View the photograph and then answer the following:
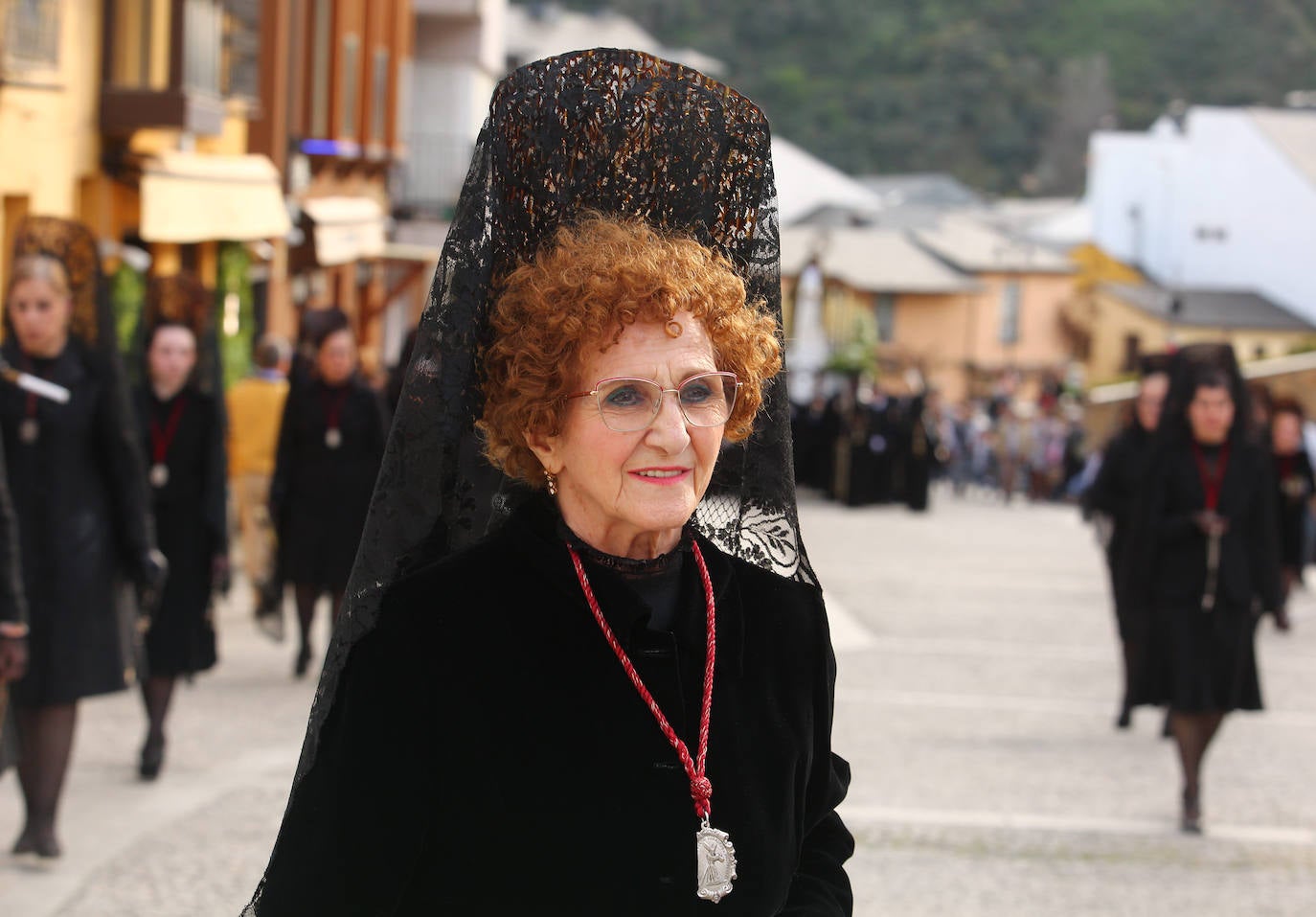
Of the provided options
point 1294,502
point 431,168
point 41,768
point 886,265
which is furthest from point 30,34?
point 886,265

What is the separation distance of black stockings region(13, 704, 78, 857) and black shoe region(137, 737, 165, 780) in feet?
4.48

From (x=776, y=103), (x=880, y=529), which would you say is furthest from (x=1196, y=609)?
(x=776, y=103)

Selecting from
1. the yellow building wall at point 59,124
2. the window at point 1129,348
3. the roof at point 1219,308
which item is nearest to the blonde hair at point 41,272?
the yellow building wall at point 59,124

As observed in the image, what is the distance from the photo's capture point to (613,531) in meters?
2.91

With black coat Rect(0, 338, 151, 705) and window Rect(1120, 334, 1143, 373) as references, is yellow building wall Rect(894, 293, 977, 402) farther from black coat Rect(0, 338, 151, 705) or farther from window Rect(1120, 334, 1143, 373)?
black coat Rect(0, 338, 151, 705)

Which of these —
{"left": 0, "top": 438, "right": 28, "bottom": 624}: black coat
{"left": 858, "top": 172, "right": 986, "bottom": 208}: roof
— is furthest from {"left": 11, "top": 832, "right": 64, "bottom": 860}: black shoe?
{"left": 858, "top": 172, "right": 986, "bottom": 208}: roof

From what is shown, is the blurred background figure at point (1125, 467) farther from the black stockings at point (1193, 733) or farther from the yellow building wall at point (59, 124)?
the yellow building wall at point (59, 124)

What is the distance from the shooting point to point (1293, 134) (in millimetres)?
78500

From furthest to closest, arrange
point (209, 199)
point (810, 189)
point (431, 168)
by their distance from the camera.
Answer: point (810, 189) < point (431, 168) < point (209, 199)

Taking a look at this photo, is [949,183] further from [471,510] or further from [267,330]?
[471,510]

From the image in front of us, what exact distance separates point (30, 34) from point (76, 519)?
24.1 ft

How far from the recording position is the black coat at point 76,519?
728 cm

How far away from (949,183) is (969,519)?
84.6 meters

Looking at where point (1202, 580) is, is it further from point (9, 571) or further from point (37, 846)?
point (9, 571)
